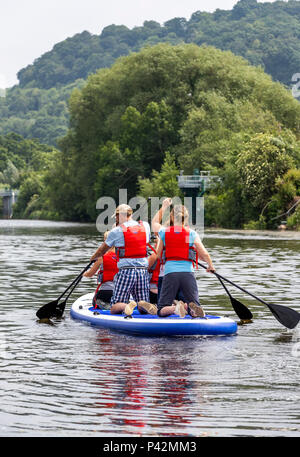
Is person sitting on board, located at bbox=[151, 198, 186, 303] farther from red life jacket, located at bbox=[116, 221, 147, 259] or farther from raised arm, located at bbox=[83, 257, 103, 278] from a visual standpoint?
raised arm, located at bbox=[83, 257, 103, 278]

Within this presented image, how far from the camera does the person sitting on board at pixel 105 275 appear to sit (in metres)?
13.7

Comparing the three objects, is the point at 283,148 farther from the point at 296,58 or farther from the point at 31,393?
the point at 296,58

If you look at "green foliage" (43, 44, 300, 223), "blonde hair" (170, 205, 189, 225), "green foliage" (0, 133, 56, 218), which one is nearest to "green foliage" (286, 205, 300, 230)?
"green foliage" (43, 44, 300, 223)

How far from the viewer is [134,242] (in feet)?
41.5

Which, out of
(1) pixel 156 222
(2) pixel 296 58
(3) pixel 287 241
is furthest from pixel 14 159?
(1) pixel 156 222

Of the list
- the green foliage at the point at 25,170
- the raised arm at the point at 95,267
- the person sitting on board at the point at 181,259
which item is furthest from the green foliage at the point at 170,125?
the person sitting on board at the point at 181,259

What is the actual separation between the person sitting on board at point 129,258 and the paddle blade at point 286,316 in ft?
6.02

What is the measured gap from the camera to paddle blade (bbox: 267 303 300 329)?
13.0 meters

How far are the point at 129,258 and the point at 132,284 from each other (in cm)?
38

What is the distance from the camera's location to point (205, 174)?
63.5 metres

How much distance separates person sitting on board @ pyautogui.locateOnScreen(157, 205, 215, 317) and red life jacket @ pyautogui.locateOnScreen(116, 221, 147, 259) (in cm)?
48

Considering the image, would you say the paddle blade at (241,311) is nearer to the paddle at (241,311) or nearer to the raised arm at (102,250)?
the paddle at (241,311)

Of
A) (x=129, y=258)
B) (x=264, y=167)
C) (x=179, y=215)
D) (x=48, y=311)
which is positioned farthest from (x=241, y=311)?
(x=264, y=167)

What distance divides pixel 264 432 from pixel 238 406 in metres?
0.89
